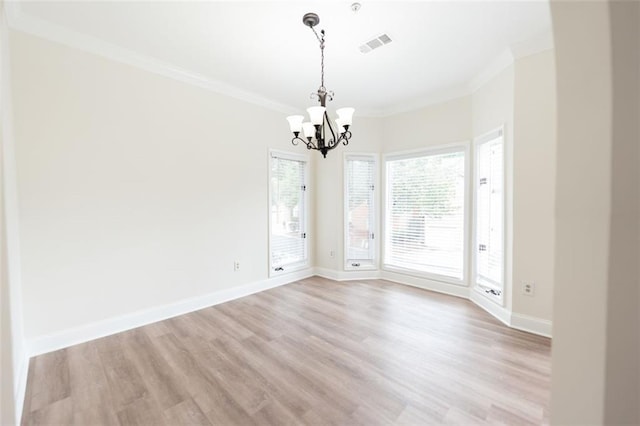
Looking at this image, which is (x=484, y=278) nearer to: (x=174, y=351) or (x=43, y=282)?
(x=174, y=351)

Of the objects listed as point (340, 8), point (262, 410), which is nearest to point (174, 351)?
point (262, 410)

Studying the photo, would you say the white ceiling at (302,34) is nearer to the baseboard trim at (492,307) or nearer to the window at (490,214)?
the window at (490,214)

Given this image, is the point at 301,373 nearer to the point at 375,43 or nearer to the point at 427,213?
the point at 427,213

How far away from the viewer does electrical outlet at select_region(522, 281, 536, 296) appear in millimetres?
2766

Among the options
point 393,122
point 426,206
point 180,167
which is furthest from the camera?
point 393,122

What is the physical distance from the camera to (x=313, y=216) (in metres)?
4.85

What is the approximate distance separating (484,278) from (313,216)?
108 inches

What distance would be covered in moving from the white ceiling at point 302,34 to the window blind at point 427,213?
46.2 inches

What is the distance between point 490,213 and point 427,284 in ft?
4.69

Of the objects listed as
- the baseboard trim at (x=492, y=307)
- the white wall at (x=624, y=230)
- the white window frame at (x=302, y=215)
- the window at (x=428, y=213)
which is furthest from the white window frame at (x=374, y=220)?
the white wall at (x=624, y=230)

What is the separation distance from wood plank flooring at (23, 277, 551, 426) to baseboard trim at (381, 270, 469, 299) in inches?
23.2

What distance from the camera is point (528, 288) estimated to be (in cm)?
280

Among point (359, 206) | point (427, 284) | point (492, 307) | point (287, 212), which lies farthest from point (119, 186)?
point (492, 307)

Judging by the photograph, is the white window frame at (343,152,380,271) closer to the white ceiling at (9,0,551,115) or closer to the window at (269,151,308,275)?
the window at (269,151,308,275)
